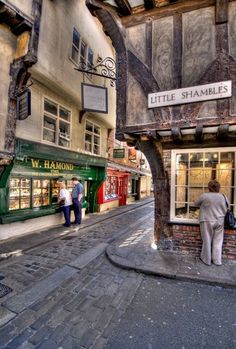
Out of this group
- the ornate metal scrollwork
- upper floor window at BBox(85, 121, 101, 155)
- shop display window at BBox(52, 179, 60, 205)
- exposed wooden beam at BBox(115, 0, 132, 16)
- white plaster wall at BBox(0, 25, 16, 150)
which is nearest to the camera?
exposed wooden beam at BBox(115, 0, 132, 16)

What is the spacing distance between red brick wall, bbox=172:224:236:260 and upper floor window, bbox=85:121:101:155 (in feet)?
22.6

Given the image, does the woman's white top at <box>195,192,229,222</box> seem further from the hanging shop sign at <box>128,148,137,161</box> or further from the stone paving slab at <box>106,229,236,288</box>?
the hanging shop sign at <box>128,148,137,161</box>

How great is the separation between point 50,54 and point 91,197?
737 centimetres

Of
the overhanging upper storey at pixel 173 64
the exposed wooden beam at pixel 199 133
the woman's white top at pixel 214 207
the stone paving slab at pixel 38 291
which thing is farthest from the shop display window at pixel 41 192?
the woman's white top at pixel 214 207

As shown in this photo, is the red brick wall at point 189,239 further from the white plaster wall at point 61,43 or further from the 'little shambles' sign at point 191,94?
the white plaster wall at point 61,43

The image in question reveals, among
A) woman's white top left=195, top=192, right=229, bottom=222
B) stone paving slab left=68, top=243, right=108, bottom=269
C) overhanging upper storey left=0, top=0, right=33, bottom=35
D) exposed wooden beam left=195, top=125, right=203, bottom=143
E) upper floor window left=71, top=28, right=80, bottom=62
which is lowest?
stone paving slab left=68, top=243, right=108, bottom=269

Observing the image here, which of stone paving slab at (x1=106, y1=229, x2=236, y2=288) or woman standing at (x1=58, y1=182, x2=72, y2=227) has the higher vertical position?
woman standing at (x1=58, y1=182, x2=72, y2=227)

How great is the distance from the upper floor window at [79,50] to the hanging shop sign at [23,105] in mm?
3683

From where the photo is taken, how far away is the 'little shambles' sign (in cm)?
482

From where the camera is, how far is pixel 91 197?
488 inches

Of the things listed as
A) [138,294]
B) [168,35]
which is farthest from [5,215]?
[168,35]

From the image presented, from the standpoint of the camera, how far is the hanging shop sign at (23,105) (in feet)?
20.7

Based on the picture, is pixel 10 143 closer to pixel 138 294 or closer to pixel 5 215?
pixel 5 215

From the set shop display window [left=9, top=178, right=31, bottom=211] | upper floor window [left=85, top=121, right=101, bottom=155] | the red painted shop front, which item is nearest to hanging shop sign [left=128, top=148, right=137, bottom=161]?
A: the red painted shop front
